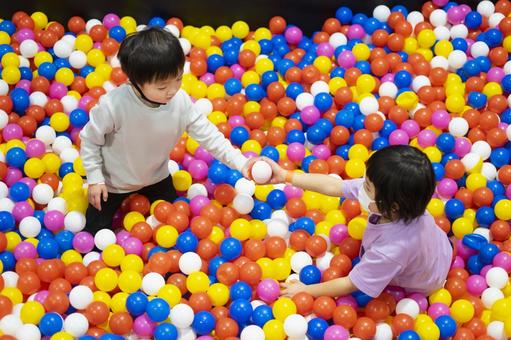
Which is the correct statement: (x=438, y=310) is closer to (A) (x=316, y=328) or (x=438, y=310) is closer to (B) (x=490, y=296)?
(B) (x=490, y=296)

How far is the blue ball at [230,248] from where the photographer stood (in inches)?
70.1

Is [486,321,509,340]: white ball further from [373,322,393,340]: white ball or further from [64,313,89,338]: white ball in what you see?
[64,313,89,338]: white ball

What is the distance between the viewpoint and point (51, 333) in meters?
1.59

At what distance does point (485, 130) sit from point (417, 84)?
10.1 inches

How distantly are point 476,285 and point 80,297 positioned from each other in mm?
922

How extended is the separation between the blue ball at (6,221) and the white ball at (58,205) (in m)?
0.10

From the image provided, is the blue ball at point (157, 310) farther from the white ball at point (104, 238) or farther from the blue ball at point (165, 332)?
the white ball at point (104, 238)

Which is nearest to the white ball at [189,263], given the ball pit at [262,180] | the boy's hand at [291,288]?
the ball pit at [262,180]

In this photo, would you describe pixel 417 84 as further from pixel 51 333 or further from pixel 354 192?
pixel 51 333

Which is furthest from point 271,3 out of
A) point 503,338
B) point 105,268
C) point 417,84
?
point 503,338

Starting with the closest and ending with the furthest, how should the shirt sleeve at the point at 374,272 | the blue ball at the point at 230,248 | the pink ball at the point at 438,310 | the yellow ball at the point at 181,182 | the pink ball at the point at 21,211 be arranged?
the shirt sleeve at the point at 374,272
the pink ball at the point at 438,310
the blue ball at the point at 230,248
the pink ball at the point at 21,211
the yellow ball at the point at 181,182

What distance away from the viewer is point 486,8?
8.10ft

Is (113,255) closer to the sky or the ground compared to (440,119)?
closer to the ground

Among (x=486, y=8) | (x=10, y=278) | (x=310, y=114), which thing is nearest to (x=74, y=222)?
(x=10, y=278)
